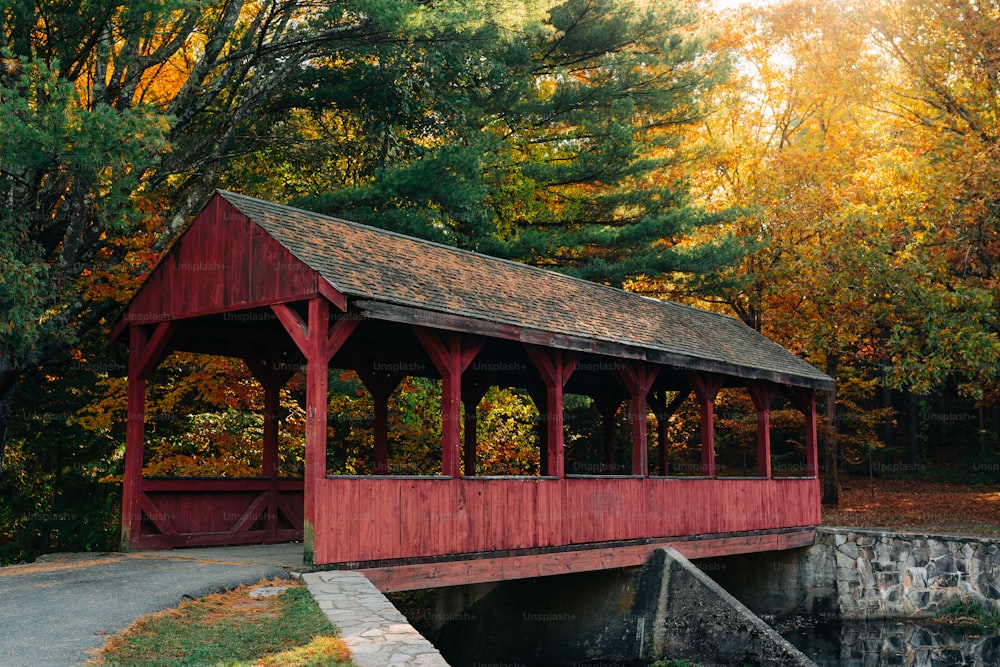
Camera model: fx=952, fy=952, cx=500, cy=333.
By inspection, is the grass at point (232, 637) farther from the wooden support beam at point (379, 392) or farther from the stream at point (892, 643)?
the stream at point (892, 643)

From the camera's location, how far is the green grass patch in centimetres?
1669

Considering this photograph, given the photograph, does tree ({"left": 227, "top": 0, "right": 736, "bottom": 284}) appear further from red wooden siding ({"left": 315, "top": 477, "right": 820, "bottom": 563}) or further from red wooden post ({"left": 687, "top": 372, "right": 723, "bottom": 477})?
red wooden siding ({"left": 315, "top": 477, "right": 820, "bottom": 563})

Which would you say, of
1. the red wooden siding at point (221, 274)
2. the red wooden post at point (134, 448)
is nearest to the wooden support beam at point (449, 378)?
the red wooden siding at point (221, 274)

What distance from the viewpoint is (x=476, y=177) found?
776 inches

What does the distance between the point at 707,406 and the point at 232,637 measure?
34.0ft

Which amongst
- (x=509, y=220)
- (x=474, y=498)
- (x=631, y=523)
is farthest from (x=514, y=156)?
(x=474, y=498)

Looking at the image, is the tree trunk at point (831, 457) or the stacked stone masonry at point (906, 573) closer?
the stacked stone masonry at point (906, 573)

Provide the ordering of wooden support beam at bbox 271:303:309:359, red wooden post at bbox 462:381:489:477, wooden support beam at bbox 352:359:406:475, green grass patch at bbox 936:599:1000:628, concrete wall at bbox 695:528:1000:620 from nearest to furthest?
1. wooden support beam at bbox 271:303:309:359
2. wooden support beam at bbox 352:359:406:475
3. red wooden post at bbox 462:381:489:477
4. green grass patch at bbox 936:599:1000:628
5. concrete wall at bbox 695:528:1000:620

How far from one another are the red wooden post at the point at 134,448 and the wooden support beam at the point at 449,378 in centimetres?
404

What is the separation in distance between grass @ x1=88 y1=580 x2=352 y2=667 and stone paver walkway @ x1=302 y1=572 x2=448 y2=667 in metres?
0.12

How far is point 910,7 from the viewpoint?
69.5 feet

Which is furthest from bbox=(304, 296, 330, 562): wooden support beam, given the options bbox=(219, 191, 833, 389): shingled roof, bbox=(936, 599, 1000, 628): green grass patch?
bbox=(936, 599, 1000, 628): green grass patch

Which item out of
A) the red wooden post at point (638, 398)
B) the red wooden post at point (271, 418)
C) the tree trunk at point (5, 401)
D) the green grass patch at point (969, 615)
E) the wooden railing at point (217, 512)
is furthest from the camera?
the green grass patch at point (969, 615)

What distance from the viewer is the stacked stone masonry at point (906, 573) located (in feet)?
56.1
